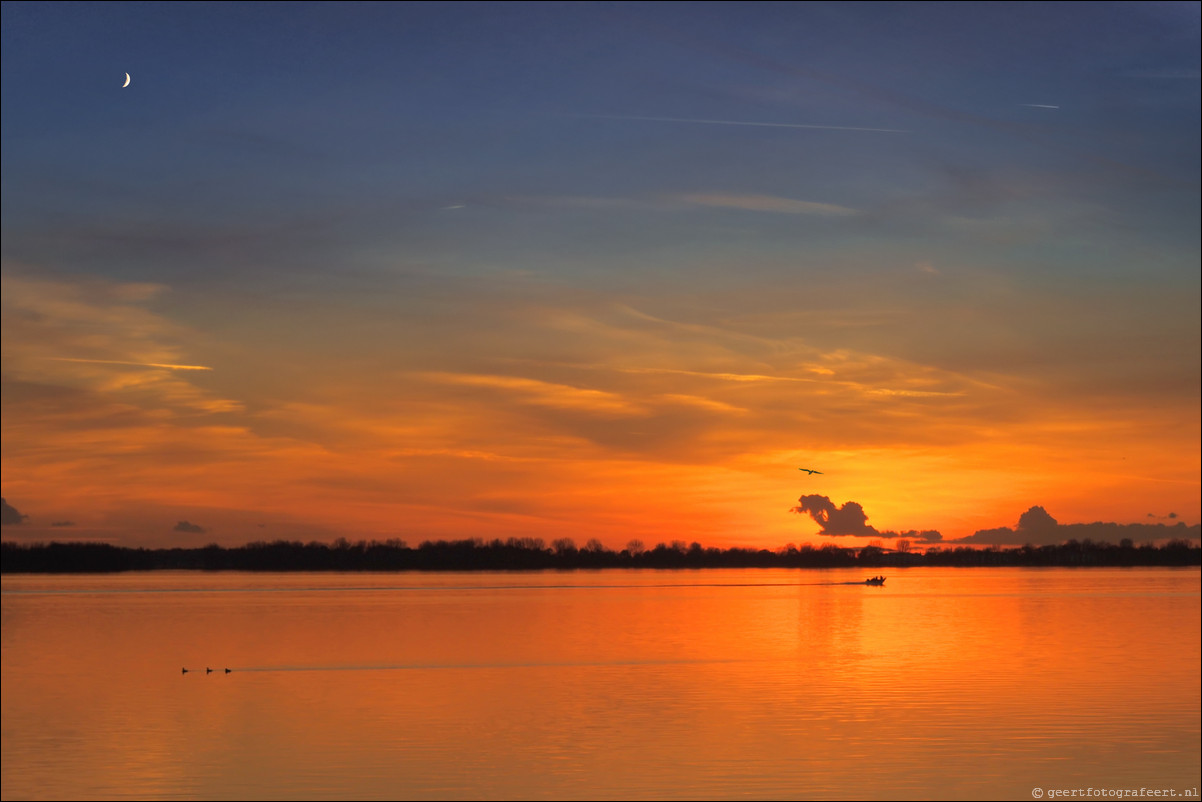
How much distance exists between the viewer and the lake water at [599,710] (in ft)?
113

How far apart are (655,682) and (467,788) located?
22.2 metres

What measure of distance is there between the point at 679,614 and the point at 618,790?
2939 inches

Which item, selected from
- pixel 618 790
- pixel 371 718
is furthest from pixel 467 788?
pixel 371 718

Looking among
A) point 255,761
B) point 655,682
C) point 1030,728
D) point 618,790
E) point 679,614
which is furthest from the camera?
point 679,614

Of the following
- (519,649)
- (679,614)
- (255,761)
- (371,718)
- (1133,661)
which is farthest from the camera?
(679,614)

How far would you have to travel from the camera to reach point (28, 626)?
307 ft

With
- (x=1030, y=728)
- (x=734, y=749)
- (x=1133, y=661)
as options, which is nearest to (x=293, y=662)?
(x=734, y=749)

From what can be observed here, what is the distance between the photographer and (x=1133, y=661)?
6259cm

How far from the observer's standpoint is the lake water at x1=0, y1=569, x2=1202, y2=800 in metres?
34.4

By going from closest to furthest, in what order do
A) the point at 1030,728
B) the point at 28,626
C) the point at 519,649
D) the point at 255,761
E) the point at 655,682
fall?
the point at 255,761
the point at 1030,728
the point at 655,682
the point at 519,649
the point at 28,626

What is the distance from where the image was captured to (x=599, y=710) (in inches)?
1823

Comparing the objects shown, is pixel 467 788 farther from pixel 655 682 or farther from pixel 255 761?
pixel 655 682

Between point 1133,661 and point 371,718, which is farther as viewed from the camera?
point 1133,661

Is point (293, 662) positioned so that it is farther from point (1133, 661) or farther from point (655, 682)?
point (1133, 661)
